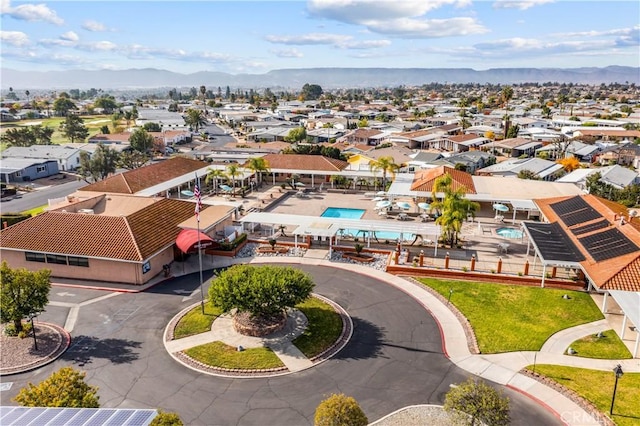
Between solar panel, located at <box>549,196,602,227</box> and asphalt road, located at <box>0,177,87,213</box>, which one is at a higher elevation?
solar panel, located at <box>549,196,602,227</box>

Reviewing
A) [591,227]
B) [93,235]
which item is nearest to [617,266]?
[591,227]

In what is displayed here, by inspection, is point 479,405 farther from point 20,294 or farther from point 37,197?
point 37,197

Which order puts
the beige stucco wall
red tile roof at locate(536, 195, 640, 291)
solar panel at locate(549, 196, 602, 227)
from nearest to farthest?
red tile roof at locate(536, 195, 640, 291)
the beige stucco wall
solar panel at locate(549, 196, 602, 227)

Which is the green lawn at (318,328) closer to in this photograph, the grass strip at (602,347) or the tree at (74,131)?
the grass strip at (602,347)

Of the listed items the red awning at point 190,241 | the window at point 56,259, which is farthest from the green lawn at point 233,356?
the window at point 56,259

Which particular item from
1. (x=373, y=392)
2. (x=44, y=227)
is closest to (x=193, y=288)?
(x=44, y=227)

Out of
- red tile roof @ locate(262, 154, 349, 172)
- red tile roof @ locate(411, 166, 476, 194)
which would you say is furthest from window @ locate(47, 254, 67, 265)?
red tile roof @ locate(262, 154, 349, 172)

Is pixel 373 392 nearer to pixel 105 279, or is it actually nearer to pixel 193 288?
pixel 193 288

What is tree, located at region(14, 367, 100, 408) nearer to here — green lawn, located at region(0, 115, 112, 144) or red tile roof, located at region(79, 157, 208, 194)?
red tile roof, located at region(79, 157, 208, 194)
